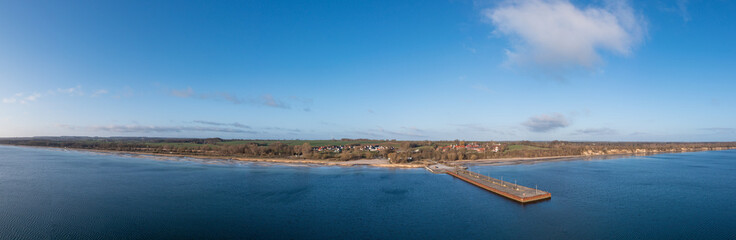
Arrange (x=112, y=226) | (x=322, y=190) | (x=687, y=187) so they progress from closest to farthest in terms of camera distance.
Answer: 1. (x=112, y=226)
2. (x=322, y=190)
3. (x=687, y=187)

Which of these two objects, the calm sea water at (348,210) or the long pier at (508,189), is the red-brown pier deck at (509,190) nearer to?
the long pier at (508,189)

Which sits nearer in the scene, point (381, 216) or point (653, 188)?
point (381, 216)

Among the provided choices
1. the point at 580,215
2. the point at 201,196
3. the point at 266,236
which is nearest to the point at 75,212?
the point at 201,196

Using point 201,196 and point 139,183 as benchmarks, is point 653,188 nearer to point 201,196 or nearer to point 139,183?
point 201,196

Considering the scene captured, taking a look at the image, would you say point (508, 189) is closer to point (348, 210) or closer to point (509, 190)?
point (509, 190)

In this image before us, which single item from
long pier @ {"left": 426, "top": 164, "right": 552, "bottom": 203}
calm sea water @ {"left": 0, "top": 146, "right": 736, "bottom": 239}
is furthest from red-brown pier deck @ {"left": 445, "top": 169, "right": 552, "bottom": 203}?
calm sea water @ {"left": 0, "top": 146, "right": 736, "bottom": 239}

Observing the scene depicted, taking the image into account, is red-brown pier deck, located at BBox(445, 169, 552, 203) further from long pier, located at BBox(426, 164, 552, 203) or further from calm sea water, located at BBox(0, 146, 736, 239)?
calm sea water, located at BBox(0, 146, 736, 239)

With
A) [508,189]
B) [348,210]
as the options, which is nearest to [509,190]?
[508,189]

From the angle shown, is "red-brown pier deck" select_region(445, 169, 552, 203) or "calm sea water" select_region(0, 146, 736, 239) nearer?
"calm sea water" select_region(0, 146, 736, 239)
